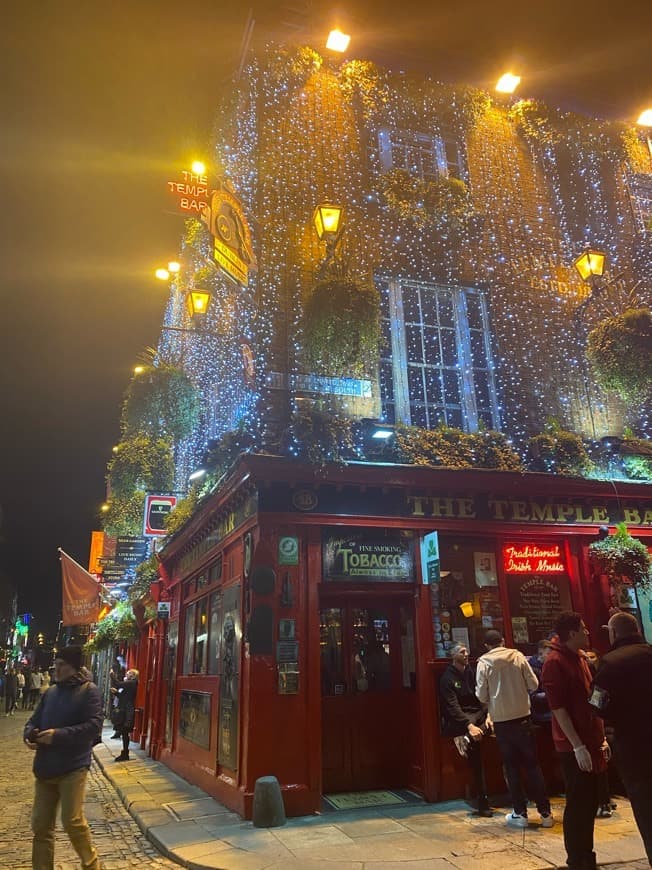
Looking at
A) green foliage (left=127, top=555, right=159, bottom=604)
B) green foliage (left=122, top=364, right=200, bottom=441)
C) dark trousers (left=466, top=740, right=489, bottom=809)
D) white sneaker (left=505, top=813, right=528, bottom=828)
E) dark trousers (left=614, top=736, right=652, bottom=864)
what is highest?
green foliage (left=122, top=364, right=200, bottom=441)

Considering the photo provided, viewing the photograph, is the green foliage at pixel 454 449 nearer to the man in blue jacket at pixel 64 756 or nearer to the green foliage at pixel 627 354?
the green foliage at pixel 627 354

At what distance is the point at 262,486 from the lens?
8.58 meters

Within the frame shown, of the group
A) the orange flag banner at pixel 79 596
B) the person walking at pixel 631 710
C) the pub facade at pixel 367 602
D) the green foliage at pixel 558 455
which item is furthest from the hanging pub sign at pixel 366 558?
the orange flag banner at pixel 79 596

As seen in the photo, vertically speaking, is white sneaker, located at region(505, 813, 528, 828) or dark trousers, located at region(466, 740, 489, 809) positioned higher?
dark trousers, located at region(466, 740, 489, 809)

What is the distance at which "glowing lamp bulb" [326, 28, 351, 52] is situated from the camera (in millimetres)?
12383

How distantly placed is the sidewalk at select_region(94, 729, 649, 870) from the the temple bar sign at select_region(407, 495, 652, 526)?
154 inches

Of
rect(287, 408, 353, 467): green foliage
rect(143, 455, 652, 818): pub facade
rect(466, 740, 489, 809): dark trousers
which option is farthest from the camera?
rect(287, 408, 353, 467): green foliage

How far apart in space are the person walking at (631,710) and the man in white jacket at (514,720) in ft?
8.55

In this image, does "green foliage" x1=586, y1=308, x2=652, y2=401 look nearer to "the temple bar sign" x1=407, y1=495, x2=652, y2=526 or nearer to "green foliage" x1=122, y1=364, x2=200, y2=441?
"the temple bar sign" x1=407, y1=495, x2=652, y2=526

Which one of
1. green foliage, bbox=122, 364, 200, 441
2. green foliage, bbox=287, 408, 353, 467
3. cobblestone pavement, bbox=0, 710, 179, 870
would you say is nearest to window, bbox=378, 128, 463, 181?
green foliage, bbox=122, 364, 200, 441

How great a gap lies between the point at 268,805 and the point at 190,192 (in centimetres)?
947

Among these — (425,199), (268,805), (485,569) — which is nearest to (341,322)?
(425,199)

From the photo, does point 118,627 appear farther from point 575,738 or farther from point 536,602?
point 575,738

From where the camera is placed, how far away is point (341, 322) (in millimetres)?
9508
